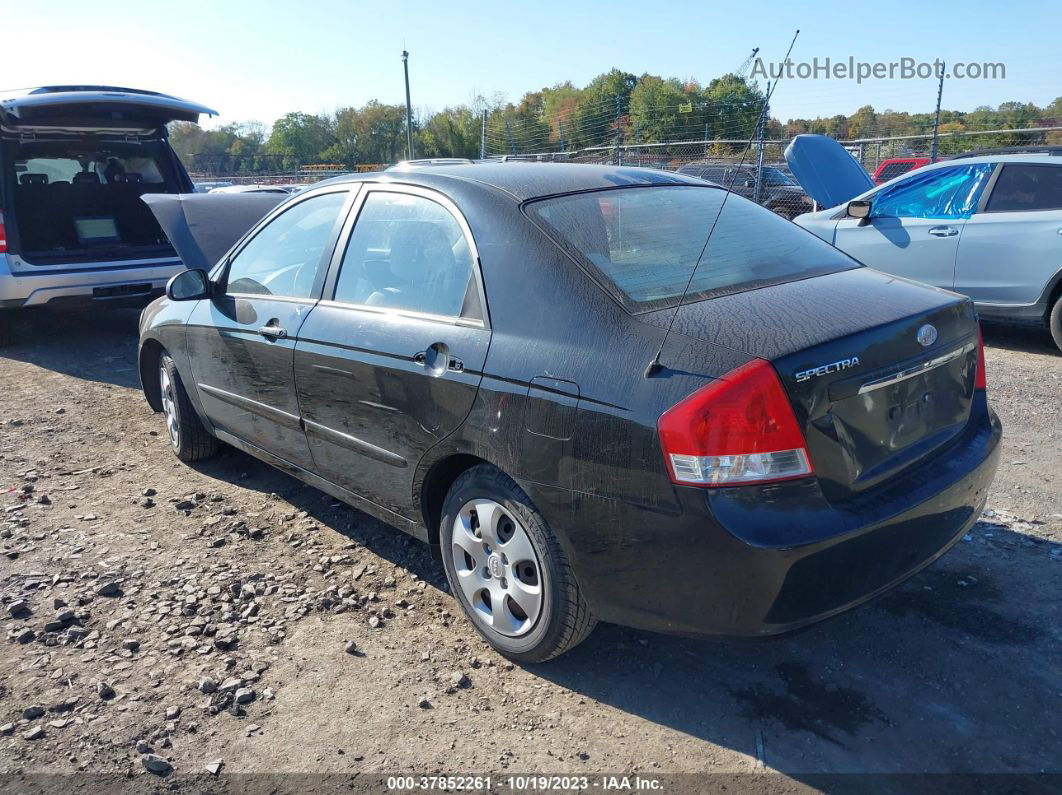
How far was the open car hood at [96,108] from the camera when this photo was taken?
7074mm

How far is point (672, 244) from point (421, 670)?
1760 millimetres

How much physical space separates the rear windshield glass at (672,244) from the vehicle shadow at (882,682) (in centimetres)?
99

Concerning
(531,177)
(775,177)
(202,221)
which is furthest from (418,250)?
(775,177)

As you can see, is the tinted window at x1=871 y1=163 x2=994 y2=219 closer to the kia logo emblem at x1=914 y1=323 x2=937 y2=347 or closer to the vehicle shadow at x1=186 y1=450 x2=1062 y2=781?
the vehicle shadow at x1=186 y1=450 x2=1062 y2=781

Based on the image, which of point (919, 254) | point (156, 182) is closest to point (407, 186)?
point (919, 254)

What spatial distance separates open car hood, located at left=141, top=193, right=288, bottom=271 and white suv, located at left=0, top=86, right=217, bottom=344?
1744 mm

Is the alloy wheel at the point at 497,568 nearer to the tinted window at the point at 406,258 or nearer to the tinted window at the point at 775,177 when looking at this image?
the tinted window at the point at 406,258

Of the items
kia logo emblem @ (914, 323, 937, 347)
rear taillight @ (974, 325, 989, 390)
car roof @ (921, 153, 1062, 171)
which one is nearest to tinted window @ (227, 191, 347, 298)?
kia logo emblem @ (914, 323, 937, 347)

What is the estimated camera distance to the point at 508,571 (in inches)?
110

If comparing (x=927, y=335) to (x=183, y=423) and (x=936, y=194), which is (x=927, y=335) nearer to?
(x=183, y=423)

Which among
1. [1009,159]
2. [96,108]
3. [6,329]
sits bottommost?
[6,329]

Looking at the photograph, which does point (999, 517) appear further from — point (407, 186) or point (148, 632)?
point (148, 632)

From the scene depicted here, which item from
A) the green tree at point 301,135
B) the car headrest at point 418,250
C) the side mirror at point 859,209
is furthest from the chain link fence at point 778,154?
the green tree at point 301,135

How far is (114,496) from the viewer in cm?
453
